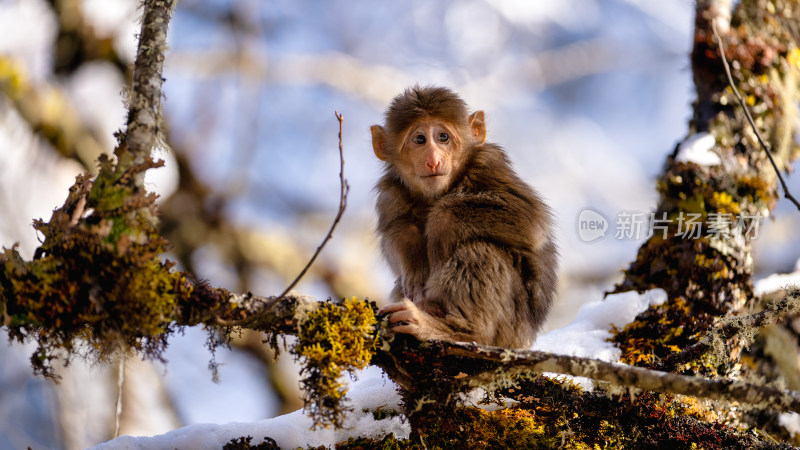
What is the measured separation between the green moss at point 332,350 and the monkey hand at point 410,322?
178mm

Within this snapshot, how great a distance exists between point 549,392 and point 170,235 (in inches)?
251

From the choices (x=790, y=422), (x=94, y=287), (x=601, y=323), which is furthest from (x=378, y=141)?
(x=790, y=422)

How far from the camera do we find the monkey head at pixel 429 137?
13.5 ft

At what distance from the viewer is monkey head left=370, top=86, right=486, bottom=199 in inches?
162

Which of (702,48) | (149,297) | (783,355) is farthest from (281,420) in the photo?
(702,48)

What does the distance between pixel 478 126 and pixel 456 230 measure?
1.15 meters

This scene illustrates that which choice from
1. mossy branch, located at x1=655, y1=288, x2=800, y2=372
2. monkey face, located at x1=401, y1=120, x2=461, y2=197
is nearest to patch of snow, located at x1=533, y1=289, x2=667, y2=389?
mossy branch, located at x1=655, y1=288, x2=800, y2=372

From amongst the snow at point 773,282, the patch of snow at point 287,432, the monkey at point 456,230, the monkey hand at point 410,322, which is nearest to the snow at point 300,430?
the patch of snow at point 287,432

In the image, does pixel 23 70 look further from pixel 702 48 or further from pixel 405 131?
pixel 702 48

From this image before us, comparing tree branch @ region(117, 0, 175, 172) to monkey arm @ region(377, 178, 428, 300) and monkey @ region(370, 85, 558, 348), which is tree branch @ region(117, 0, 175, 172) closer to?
monkey @ region(370, 85, 558, 348)

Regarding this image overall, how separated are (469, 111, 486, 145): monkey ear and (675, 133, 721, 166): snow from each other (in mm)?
1879

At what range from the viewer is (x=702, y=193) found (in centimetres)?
517

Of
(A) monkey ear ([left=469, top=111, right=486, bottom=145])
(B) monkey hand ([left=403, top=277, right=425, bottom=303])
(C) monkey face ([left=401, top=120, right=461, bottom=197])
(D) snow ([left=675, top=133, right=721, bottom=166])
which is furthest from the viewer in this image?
(D) snow ([left=675, top=133, right=721, bottom=166])

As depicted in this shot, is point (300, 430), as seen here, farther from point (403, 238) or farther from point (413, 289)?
point (403, 238)
